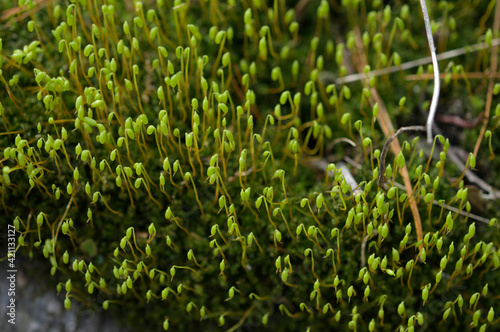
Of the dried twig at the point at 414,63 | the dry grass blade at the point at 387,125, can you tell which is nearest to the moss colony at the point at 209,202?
the dry grass blade at the point at 387,125

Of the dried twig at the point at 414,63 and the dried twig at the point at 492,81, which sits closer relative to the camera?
the dried twig at the point at 492,81

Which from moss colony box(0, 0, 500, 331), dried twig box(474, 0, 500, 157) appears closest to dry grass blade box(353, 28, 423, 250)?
moss colony box(0, 0, 500, 331)

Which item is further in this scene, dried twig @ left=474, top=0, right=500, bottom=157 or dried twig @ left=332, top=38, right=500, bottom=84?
dried twig @ left=332, top=38, right=500, bottom=84

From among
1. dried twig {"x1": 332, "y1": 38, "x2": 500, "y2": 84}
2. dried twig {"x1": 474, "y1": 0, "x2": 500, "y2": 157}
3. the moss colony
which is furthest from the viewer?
dried twig {"x1": 332, "y1": 38, "x2": 500, "y2": 84}

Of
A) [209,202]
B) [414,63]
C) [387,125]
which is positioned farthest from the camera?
[414,63]

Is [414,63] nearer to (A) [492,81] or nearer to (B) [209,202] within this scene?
(A) [492,81]

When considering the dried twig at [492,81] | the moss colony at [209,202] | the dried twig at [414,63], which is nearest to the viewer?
the moss colony at [209,202]

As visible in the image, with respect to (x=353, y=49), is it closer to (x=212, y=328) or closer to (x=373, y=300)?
(x=373, y=300)

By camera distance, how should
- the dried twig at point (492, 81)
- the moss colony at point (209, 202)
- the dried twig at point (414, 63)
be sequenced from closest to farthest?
the moss colony at point (209, 202) → the dried twig at point (492, 81) → the dried twig at point (414, 63)

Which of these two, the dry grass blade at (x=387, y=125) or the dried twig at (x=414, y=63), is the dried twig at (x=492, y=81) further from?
the dry grass blade at (x=387, y=125)

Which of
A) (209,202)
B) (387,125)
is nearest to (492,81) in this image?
(387,125)

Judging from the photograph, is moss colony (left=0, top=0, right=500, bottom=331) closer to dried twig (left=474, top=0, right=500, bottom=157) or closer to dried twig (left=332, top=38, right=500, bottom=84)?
dried twig (left=474, top=0, right=500, bottom=157)
